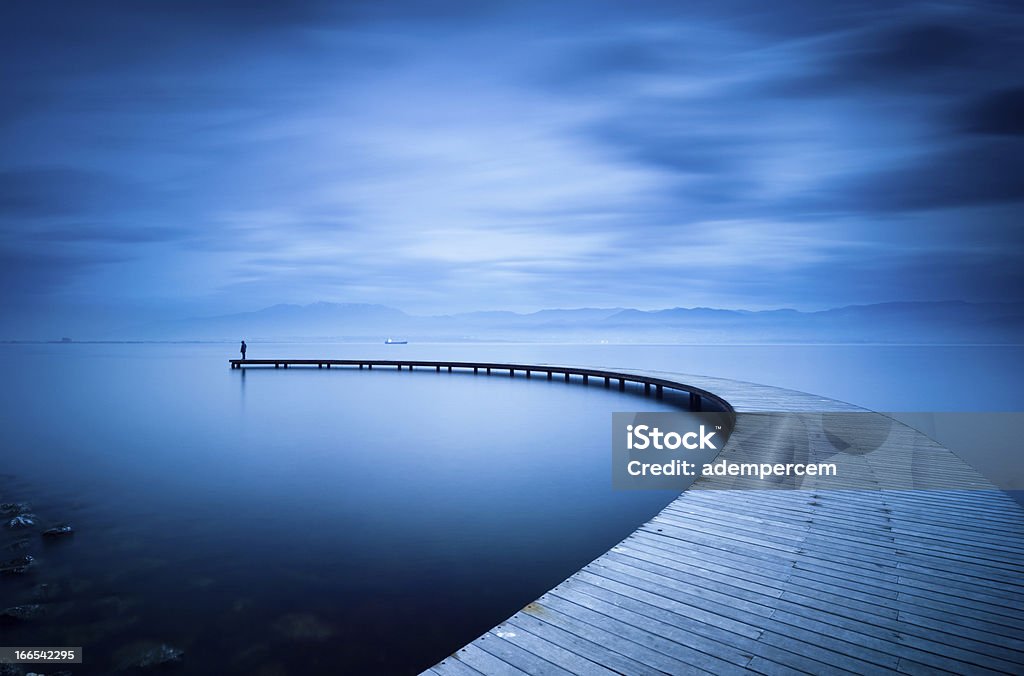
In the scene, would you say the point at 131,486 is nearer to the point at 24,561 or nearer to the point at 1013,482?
the point at 24,561

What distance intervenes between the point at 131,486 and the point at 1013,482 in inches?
619

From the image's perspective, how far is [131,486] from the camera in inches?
364

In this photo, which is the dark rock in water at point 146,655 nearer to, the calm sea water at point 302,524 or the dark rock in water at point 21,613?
the calm sea water at point 302,524

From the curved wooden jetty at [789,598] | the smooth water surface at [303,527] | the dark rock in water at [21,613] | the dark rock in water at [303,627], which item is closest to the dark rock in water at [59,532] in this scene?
the smooth water surface at [303,527]

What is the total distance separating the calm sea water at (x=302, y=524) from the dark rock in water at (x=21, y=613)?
0.11 meters

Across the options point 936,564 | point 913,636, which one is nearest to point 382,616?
point 913,636

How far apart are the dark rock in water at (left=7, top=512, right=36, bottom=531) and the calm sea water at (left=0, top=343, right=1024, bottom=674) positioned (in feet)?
0.66

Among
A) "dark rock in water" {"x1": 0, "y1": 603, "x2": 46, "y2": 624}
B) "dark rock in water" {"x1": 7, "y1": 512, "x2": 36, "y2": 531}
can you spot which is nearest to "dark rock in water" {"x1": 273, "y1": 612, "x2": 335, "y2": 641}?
"dark rock in water" {"x1": 0, "y1": 603, "x2": 46, "y2": 624}

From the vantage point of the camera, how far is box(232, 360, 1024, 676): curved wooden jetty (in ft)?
9.16

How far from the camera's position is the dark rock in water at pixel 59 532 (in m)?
6.63

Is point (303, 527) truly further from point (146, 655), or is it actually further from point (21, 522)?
point (21, 522)

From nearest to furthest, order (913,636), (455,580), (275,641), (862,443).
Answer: (913,636)
(275,641)
(455,580)
(862,443)

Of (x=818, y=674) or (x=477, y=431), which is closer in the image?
(x=818, y=674)

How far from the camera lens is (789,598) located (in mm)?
3406
